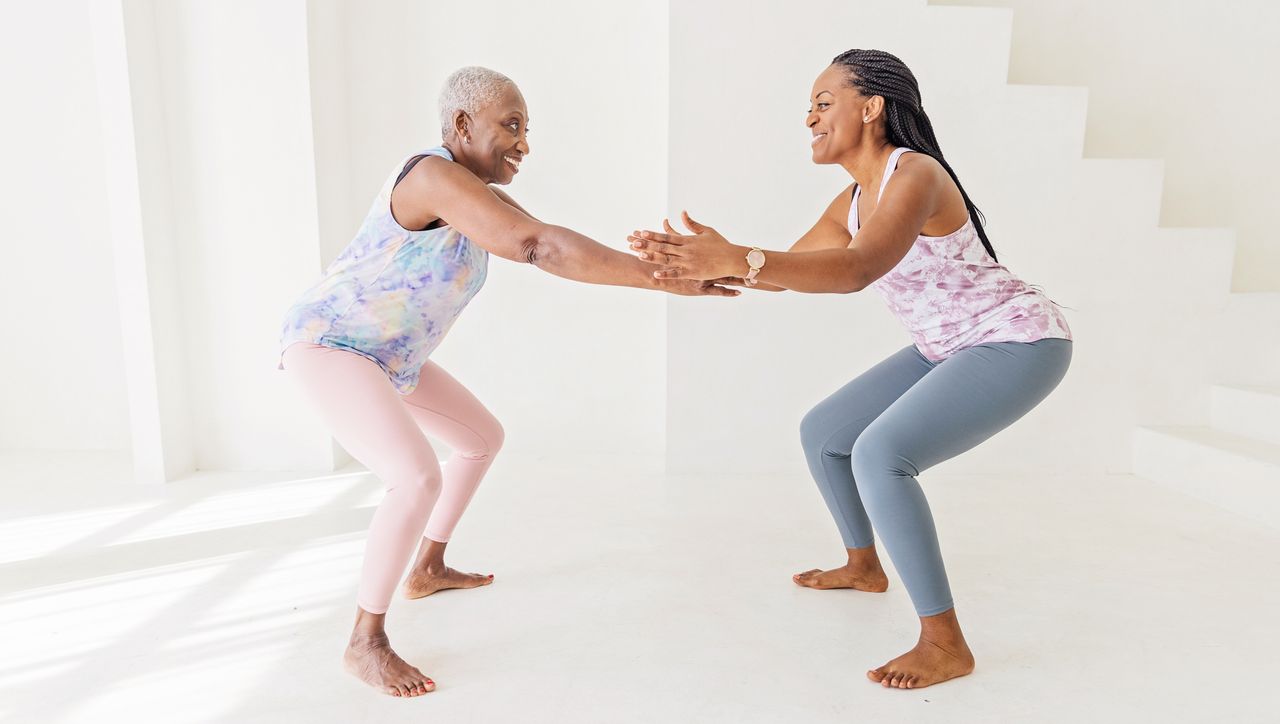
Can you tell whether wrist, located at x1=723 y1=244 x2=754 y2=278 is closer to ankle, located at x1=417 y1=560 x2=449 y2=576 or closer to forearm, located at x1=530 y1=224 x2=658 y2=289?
forearm, located at x1=530 y1=224 x2=658 y2=289

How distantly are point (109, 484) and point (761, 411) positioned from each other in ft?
8.96

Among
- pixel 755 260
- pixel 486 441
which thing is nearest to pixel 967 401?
pixel 755 260

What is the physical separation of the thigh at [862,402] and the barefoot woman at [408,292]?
52 cm

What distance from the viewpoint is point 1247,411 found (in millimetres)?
3520

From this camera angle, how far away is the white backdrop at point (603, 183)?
141 inches

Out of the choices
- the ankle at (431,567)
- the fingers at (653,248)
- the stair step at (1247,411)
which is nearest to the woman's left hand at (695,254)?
the fingers at (653,248)

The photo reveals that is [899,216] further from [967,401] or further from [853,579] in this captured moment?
[853,579]

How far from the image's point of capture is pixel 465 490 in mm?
2398

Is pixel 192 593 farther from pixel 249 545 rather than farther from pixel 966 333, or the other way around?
pixel 966 333

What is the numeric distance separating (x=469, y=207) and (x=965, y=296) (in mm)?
1196

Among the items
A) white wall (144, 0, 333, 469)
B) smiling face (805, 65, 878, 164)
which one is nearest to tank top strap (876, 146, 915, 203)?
smiling face (805, 65, 878, 164)

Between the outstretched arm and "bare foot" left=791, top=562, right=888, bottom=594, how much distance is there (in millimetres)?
1058

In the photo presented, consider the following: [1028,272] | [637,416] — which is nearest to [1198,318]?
[1028,272]

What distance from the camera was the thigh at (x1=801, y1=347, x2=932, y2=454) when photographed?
2.31 metres
